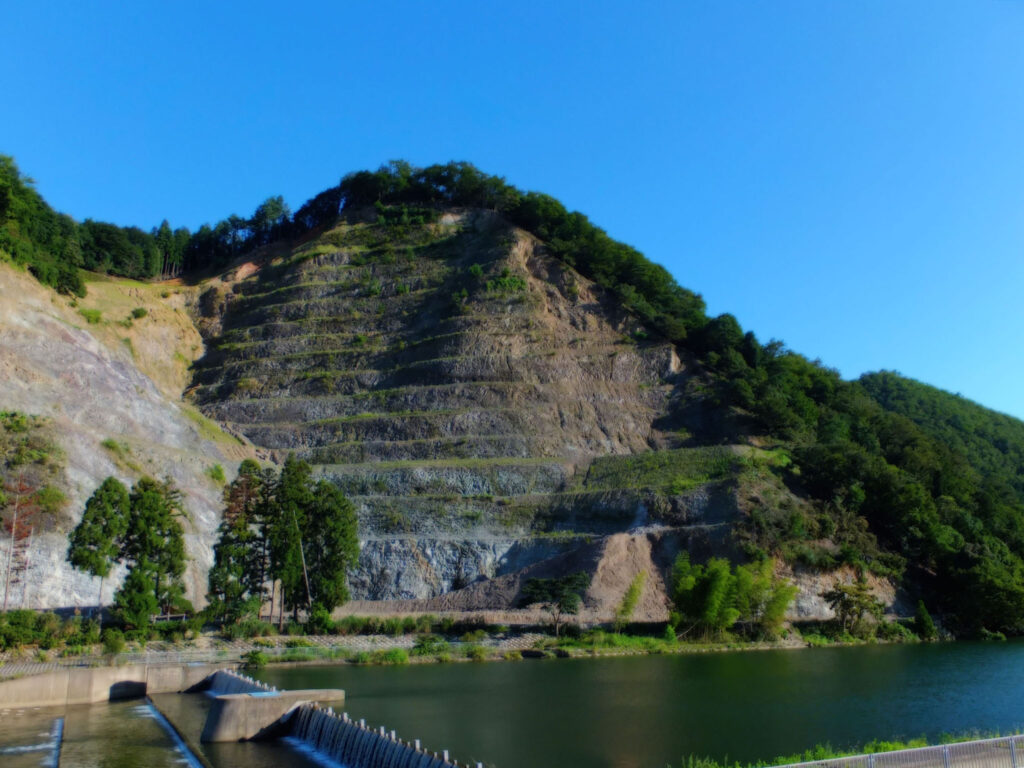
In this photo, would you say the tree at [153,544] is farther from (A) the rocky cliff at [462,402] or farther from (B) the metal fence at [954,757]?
(B) the metal fence at [954,757]

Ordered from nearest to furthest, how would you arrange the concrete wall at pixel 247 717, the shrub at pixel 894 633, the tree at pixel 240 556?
the concrete wall at pixel 247 717 < the tree at pixel 240 556 < the shrub at pixel 894 633

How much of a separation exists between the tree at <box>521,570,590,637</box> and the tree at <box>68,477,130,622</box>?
1009 inches

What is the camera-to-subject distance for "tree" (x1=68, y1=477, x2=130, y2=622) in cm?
4407

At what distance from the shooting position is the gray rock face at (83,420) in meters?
49.4

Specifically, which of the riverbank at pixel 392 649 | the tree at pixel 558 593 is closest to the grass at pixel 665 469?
the tree at pixel 558 593

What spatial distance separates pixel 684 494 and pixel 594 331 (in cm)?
3102

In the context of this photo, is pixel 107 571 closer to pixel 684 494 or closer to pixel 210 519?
pixel 210 519

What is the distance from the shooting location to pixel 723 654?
4700 cm

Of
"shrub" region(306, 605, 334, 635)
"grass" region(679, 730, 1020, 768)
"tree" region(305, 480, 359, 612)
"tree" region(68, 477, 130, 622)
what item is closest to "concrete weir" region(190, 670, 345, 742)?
"grass" region(679, 730, 1020, 768)

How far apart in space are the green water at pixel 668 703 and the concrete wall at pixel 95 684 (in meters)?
4.27

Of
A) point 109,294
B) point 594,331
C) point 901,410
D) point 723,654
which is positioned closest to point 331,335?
point 109,294

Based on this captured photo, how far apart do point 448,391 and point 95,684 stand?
176 feet

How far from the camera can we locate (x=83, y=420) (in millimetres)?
64250

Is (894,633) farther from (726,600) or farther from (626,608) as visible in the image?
(626,608)
